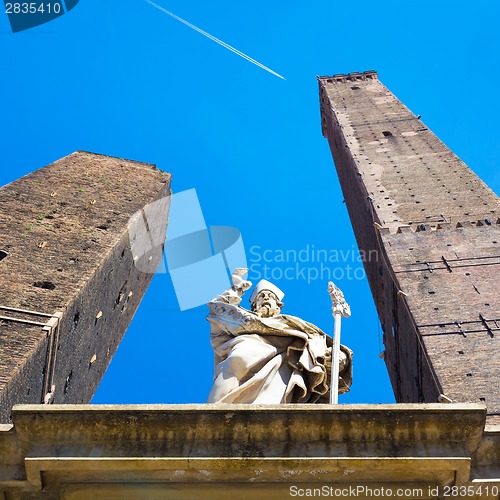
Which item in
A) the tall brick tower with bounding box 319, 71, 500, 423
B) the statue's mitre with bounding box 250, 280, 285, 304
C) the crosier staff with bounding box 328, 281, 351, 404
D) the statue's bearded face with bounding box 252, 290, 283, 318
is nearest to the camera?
the crosier staff with bounding box 328, 281, 351, 404

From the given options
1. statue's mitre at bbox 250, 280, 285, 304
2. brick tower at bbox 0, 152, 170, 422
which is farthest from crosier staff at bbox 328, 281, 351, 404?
brick tower at bbox 0, 152, 170, 422

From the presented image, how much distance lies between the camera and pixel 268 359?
5059mm

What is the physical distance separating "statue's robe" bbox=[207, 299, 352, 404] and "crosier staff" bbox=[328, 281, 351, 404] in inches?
4.5

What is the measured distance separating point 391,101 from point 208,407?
87.6ft


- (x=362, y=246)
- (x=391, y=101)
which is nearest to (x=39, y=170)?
(x=362, y=246)

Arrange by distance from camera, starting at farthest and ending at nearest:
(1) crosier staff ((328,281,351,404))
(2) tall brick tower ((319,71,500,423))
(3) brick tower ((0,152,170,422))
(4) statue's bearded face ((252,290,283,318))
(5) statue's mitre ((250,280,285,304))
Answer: (2) tall brick tower ((319,71,500,423)), (3) brick tower ((0,152,170,422)), (5) statue's mitre ((250,280,285,304)), (4) statue's bearded face ((252,290,283,318)), (1) crosier staff ((328,281,351,404))

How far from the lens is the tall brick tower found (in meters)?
12.7

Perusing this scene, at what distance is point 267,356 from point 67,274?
9520 mm

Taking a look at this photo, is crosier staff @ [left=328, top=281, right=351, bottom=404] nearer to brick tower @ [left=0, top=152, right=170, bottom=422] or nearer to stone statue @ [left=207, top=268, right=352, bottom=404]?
stone statue @ [left=207, top=268, right=352, bottom=404]

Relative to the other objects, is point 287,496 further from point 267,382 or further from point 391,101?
point 391,101

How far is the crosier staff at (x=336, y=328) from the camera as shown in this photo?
15.8 feet

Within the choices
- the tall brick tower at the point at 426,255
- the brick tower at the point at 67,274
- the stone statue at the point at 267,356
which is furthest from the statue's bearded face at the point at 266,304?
the tall brick tower at the point at 426,255

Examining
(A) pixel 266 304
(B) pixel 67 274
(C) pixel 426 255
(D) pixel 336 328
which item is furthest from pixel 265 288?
(C) pixel 426 255

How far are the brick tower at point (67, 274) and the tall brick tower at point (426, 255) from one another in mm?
5447
